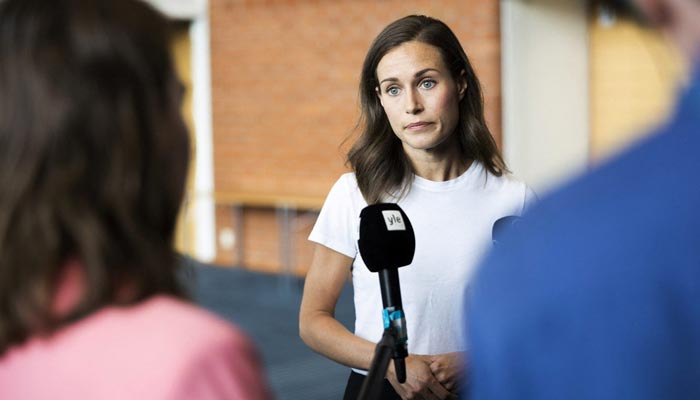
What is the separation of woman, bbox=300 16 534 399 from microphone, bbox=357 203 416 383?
1.19ft

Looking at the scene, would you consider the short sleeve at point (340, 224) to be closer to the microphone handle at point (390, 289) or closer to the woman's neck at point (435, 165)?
the woman's neck at point (435, 165)

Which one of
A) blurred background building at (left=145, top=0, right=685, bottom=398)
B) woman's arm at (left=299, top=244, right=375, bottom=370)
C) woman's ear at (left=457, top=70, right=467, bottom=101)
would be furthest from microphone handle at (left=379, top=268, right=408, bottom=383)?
blurred background building at (left=145, top=0, right=685, bottom=398)

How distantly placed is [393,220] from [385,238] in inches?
2.1

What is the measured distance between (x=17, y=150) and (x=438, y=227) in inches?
47.6

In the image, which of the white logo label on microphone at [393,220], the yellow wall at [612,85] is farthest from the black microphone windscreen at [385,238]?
the yellow wall at [612,85]

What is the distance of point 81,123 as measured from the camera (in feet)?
2.98

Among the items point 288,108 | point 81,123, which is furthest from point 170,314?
point 288,108

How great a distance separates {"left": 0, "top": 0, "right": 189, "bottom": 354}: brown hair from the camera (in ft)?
2.98

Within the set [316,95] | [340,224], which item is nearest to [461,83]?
[340,224]

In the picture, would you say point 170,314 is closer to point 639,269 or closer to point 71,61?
point 71,61

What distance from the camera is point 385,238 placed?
158 cm

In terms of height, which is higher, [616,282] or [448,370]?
[616,282]

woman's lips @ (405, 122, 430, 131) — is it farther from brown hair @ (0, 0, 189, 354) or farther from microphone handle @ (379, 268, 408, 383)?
brown hair @ (0, 0, 189, 354)

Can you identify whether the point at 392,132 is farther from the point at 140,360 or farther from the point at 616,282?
the point at 616,282
